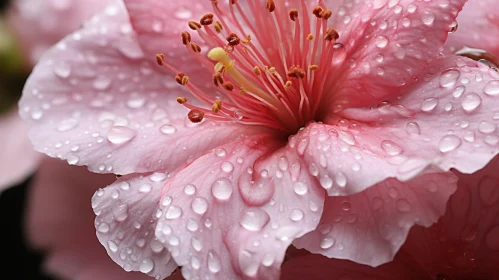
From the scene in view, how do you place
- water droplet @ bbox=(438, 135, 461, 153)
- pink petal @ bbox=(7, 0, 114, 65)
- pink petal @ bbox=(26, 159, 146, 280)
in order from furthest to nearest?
pink petal @ bbox=(7, 0, 114, 65) < pink petal @ bbox=(26, 159, 146, 280) < water droplet @ bbox=(438, 135, 461, 153)

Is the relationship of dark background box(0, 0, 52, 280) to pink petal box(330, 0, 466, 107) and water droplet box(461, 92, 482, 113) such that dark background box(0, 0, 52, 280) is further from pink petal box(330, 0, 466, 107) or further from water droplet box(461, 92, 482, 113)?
water droplet box(461, 92, 482, 113)

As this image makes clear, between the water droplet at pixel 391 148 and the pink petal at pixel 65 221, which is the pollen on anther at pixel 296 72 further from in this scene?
the pink petal at pixel 65 221

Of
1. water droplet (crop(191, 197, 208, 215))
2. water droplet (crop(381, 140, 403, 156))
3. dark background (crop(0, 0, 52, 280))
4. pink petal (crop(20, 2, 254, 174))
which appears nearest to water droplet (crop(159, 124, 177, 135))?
pink petal (crop(20, 2, 254, 174))

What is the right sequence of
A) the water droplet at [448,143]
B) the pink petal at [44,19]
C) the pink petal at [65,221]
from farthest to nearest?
the pink petal at [44,19], the pink petal at [65,221], the water droplet at [448,143]

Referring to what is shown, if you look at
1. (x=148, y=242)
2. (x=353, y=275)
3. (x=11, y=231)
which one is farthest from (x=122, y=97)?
(x=11, y=231)

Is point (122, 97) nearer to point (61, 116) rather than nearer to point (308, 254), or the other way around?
point (61, 116)

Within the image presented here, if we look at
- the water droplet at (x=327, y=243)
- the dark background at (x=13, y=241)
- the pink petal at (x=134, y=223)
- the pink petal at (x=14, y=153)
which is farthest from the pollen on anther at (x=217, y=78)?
the dark background at (x=13, y=241)

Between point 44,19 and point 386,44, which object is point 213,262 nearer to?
point 386,44

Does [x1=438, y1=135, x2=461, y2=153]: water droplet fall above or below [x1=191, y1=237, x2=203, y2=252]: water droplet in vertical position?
above
